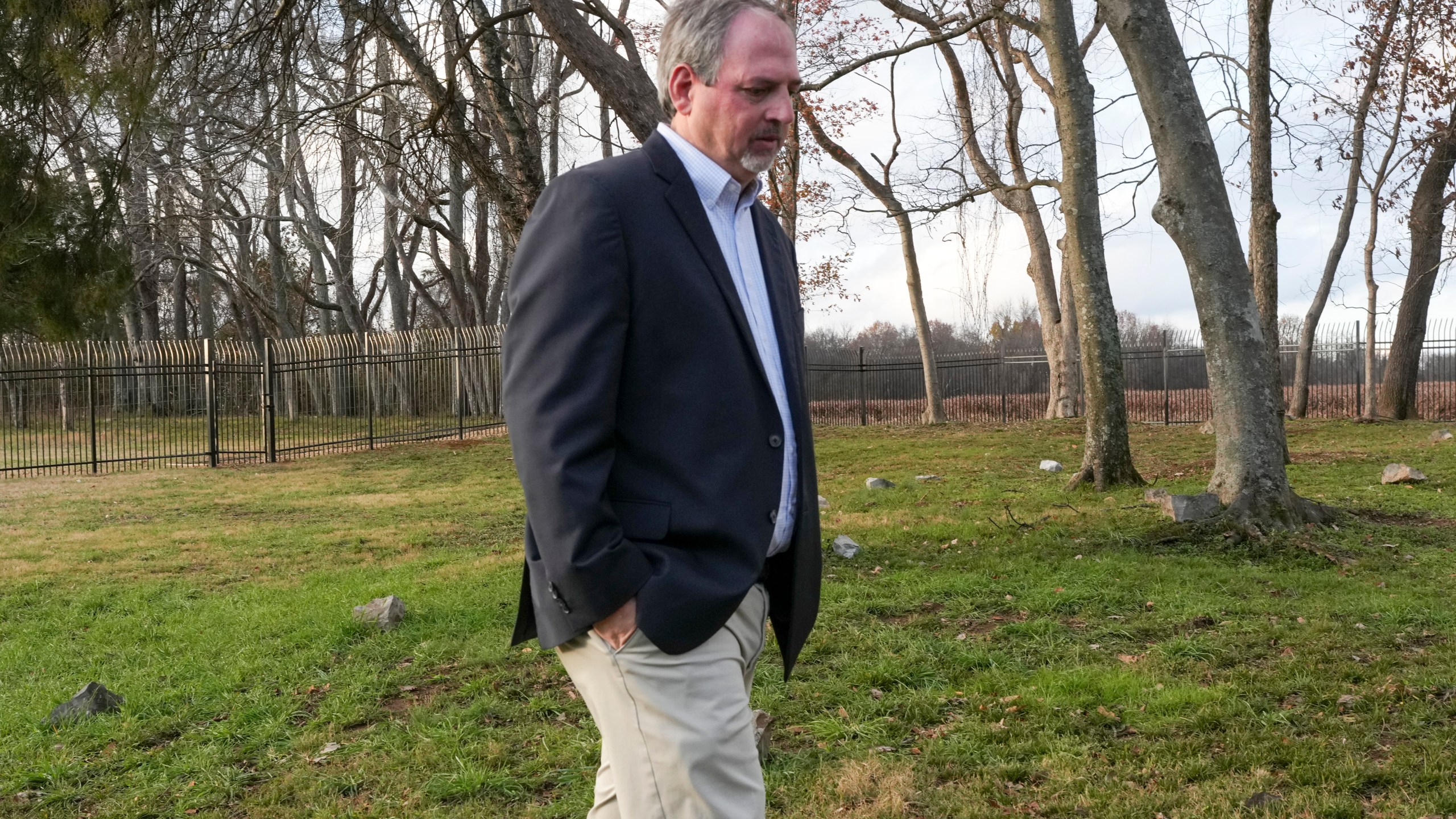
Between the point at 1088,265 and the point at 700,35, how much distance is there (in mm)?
8696

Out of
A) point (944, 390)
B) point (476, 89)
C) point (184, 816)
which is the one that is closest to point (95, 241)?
point (476, 89)

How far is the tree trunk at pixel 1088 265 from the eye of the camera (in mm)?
9867

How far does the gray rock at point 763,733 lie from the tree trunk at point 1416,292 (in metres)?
18.9

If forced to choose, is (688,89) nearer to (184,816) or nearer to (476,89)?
(184,816)

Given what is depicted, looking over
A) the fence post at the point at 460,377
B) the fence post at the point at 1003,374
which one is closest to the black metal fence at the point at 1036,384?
the fence post at the point at 1003,374

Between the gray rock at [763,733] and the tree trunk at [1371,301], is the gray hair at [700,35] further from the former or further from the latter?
the tree trunk at [1371,301]

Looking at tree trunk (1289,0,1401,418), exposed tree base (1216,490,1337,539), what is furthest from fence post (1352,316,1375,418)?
exposed tree base (1216,490,1337,539)

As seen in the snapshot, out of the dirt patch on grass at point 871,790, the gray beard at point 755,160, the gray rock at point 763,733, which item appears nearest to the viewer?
the gray beard at point 755,160

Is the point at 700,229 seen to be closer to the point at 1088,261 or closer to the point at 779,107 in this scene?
the point at 779,107

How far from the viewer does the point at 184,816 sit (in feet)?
12.3

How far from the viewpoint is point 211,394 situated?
18125 mm

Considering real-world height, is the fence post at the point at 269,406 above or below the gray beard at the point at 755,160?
below

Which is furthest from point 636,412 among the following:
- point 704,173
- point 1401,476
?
point 1401,476

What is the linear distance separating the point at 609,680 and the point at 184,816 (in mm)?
2666
